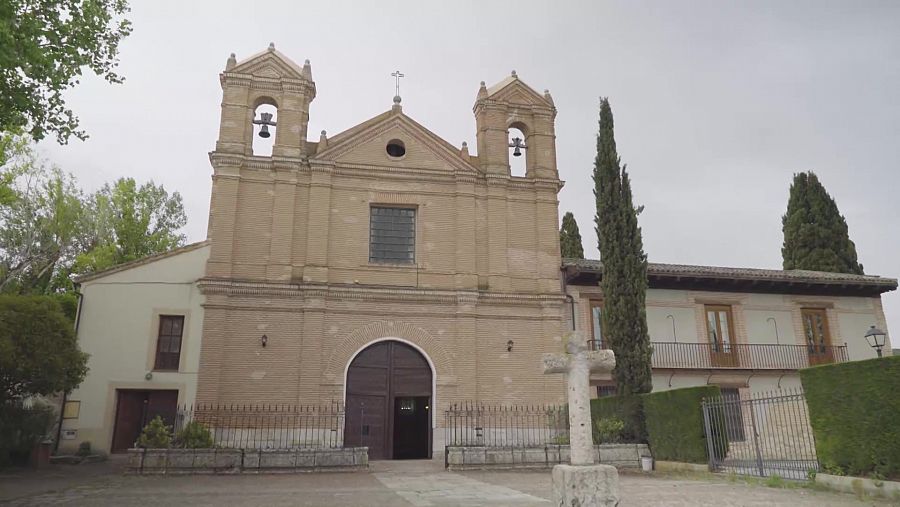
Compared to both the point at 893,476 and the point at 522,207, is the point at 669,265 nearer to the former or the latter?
the point at 522,207

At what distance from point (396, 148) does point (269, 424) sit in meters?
9.45

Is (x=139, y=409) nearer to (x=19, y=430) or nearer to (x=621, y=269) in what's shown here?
(x=19, y=430)

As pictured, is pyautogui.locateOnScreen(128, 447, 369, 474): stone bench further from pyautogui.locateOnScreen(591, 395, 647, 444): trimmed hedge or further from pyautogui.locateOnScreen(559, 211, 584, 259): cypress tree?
pyautogui.locateOnScreen(559, 211, 584, 259): cypress tree

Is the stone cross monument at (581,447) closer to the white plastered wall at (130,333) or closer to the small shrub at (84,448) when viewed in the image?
the white plastered wall at (130,333)

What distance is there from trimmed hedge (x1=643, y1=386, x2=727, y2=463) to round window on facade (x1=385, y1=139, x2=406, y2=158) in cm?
1063

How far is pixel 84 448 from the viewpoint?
1595 centimetres

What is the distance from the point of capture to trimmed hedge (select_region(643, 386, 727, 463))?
13234 millimetres

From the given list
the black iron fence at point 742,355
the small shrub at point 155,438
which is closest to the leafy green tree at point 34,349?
the small shrub at point 155,438

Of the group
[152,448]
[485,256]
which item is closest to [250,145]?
[485,256]

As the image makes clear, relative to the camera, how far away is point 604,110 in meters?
18.8

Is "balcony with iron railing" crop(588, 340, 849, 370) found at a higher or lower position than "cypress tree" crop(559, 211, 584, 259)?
lower

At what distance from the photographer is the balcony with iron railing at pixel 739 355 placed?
2027cm

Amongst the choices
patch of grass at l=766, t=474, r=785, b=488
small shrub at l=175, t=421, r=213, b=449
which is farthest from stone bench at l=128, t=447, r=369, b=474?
patch of grass at l=766, t=474, r=785, b=488

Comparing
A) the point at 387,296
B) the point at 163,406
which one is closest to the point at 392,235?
the point at 387,296
